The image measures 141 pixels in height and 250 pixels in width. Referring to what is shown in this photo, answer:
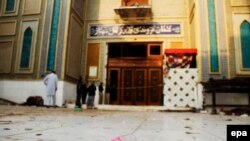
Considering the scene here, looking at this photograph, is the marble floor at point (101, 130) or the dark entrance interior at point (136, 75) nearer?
the marble floor at point (101, 130)

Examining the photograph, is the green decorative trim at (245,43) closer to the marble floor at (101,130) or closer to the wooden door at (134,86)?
the wooden door at (134,86)

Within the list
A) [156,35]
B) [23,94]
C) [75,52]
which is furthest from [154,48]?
[23,94]

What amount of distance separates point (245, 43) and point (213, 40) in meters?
1.22

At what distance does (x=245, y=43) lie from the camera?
985 centimetres

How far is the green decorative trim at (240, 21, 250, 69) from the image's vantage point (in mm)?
9766

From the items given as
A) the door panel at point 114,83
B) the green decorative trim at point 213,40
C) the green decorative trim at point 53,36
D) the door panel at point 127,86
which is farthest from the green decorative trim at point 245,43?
the green decorative trim at point 53,36

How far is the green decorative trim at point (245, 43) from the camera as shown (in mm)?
9766

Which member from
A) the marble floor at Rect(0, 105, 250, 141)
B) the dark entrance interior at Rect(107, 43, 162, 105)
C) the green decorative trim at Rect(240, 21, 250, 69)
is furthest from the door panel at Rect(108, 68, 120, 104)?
the marble floor at Rect(0, 105, 250, 141)

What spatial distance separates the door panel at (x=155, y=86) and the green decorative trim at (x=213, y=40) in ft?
9.32

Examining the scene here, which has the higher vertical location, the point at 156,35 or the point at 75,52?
the point at 156,35

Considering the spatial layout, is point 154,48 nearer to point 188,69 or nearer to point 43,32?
point 188,69

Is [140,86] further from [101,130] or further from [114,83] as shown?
[101,130]

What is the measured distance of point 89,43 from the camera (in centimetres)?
1249

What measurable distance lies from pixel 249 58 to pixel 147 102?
15.1 ft
